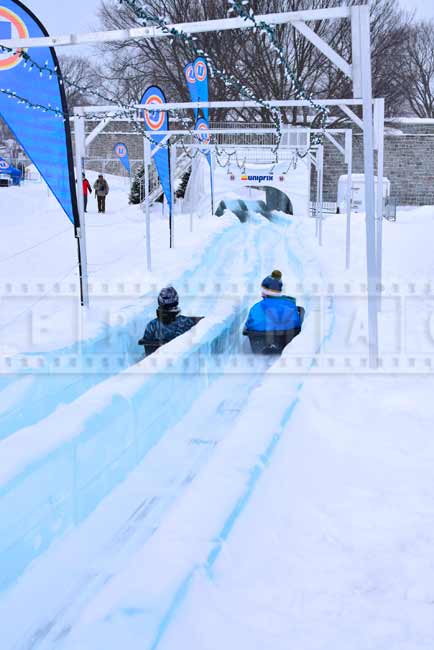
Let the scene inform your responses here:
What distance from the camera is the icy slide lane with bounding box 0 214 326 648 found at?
8.70ft

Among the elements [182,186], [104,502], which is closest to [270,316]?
[104,502]

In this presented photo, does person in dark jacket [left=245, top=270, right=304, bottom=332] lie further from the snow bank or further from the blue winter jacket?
the snow bank

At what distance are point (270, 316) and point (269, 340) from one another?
0.76 feet

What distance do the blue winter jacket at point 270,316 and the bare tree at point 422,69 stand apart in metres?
39.2

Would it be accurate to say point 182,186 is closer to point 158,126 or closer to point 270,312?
point 158,126

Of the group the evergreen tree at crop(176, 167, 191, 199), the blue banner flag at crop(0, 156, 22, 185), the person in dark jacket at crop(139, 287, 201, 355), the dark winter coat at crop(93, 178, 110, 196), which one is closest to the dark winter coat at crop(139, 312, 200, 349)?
the person in dark jacket at crop(139, 287, 201, 355)

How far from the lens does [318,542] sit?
9.47 ft

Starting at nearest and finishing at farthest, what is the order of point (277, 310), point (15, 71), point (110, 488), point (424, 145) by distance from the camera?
point (110, 488), point (15, 71), point (277, 310), point (424, 145)

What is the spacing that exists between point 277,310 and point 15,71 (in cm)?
317

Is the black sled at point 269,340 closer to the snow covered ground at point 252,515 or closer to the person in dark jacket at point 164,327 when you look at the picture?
the snow covered ground at point 252,515

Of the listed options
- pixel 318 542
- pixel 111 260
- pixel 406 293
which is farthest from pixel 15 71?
pixel 111 260

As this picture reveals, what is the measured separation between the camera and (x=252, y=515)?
3.12 m

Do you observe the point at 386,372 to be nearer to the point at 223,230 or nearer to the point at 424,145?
the point at 223,230

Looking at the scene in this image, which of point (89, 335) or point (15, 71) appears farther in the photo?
point (89, 335)
